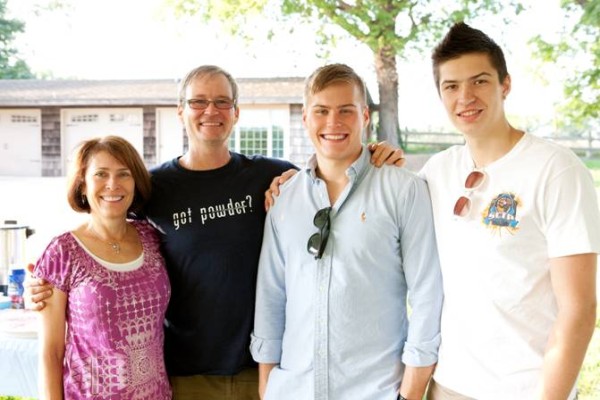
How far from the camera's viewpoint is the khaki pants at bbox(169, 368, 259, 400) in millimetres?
2320

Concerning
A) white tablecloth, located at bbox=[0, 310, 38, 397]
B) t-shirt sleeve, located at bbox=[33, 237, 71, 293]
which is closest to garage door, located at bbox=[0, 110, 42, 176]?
white tablecloth, located at bbox=[0, 310, 38, 397]

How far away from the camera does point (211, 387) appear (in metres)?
2.33

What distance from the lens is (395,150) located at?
6.84 feet

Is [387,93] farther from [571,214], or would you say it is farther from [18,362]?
[571,214]

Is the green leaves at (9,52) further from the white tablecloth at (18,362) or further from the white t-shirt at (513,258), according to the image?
the white t-shirt at (513,258)

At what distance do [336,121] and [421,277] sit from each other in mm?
572

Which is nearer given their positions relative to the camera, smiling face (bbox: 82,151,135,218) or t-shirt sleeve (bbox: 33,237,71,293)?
t-shirt sleeve (bbox: 33,237,71,293)

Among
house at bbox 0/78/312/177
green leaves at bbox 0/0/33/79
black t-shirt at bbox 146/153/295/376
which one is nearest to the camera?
black t-shirt at bbox 146/153/295/376

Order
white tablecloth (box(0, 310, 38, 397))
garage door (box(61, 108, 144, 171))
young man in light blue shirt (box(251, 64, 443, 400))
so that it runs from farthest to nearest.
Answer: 1. garage door (box(61, 108, 144, 171))
2. white tablecloth (box(0, 310, 38, 397))
3. young man in light blue shirt (box(251, 64, 443, 400))

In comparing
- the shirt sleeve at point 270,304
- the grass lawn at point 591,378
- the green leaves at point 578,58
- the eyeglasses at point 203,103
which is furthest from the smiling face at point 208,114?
the green leaves at point 578,58

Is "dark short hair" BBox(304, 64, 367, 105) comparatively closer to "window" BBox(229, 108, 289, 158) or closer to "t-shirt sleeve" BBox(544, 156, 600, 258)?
"t-shirt sleeve" BBox(544, 156, 600, 258)

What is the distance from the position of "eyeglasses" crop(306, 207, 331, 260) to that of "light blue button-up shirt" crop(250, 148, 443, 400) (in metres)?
0.02

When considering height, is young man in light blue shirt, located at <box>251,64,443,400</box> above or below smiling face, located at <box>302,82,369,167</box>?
below

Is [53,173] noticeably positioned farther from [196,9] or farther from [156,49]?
[196,9]
